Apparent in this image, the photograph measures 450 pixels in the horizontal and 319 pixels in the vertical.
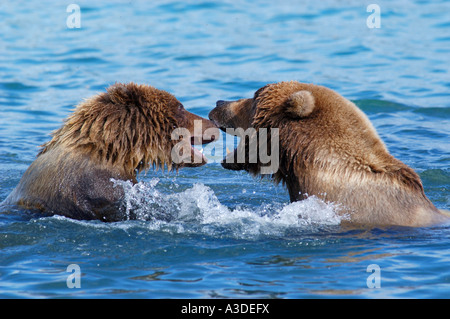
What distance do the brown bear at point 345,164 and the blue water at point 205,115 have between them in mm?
166

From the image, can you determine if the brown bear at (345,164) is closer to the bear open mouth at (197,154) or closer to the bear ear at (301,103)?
the bear ear at (301,103)

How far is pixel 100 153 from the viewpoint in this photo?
6.62m

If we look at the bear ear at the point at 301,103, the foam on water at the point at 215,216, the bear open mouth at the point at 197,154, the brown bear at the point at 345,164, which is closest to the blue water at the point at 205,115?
the foam on water at the point at 215,216

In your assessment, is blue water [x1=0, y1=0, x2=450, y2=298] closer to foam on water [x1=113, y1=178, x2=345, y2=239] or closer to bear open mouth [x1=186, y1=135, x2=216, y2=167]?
foam on water [x1=113, y1=178, x2=345, y2=239]

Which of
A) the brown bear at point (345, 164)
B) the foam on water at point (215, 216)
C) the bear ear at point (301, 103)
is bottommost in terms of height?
the foam on water at point (215, 216)

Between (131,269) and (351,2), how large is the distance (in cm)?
1804

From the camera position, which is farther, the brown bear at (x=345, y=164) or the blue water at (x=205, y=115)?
the brown bear at (x=345, y=164)

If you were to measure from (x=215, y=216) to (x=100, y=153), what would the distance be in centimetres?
140

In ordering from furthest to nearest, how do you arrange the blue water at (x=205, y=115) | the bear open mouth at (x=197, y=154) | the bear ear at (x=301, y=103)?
the bear open mouth at (x=197, y=154) < the bear ear at (x=301, y=103) < the blue water at (x=205, y=115)

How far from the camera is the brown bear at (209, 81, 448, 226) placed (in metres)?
6.57

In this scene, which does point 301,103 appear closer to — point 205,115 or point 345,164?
point 345,164

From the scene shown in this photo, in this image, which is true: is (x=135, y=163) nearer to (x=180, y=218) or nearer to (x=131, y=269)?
(x=180, y=218)

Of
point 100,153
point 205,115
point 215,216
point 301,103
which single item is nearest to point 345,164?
point 301,103

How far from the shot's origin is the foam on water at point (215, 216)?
6613mm
